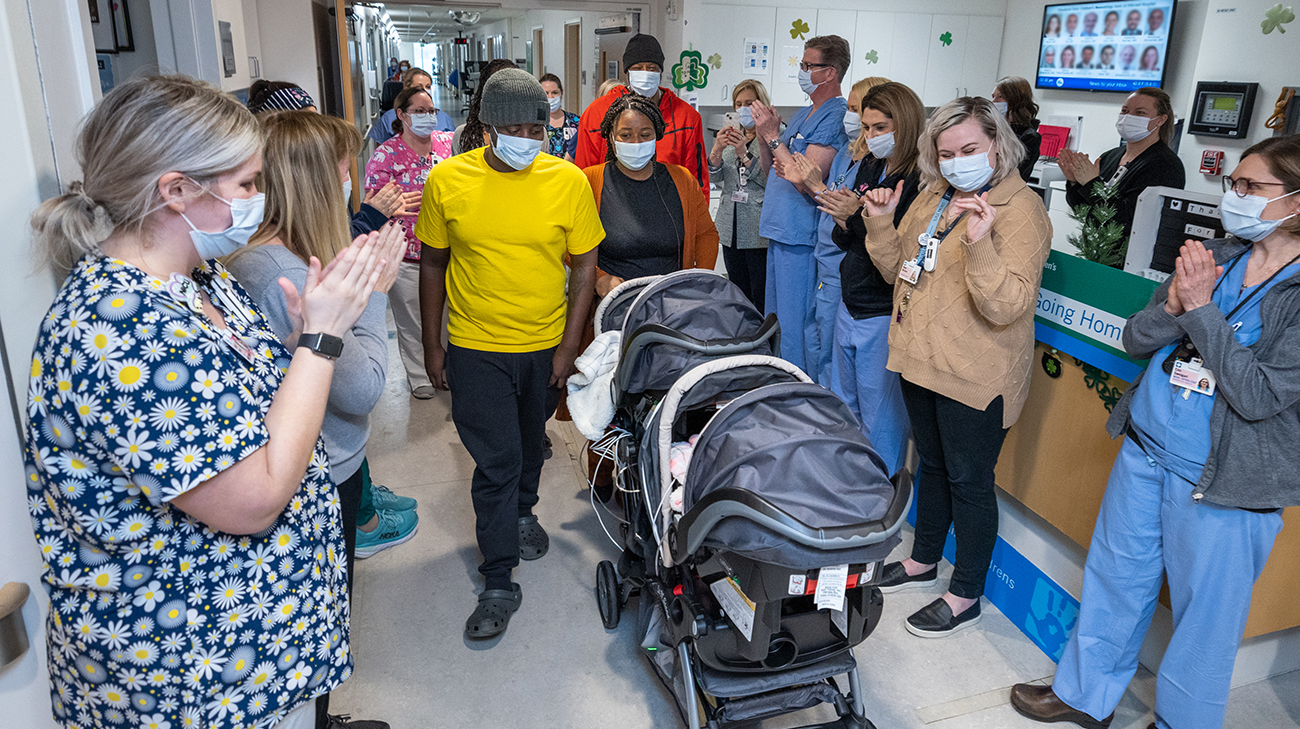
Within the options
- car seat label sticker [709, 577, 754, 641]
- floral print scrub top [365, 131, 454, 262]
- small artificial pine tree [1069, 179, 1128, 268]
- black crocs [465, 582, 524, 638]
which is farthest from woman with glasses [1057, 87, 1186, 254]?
floral print scrub top [365, 131, 454, 262]

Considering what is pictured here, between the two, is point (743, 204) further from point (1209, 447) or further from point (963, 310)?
point (1209, 447)

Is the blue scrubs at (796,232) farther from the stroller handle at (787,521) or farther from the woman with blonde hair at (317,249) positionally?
the woman with blonde hair at (317,249)

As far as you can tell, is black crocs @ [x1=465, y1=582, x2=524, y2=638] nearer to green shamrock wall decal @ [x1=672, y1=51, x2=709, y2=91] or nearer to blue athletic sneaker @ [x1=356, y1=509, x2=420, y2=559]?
blue athletic sneaker @ [x1=356, y1=509, x2=420, y2=559]

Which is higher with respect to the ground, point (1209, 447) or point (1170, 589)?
point (1209, 447)

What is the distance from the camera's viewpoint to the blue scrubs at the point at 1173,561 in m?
1.86

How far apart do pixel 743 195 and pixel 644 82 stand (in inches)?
32.9

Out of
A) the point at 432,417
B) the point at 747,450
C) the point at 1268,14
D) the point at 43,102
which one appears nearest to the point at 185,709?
the point at 43,102

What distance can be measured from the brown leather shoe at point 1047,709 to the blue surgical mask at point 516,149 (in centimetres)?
208

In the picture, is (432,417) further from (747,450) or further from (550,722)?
(747,450)

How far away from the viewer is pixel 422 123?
4.00m

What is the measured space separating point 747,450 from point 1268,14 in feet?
17.3

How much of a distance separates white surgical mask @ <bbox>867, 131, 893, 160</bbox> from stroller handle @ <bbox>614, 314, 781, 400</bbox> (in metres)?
1.16

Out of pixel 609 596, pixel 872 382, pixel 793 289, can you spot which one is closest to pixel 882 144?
pixel 872 382

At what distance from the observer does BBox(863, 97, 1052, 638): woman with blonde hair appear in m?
2.25
